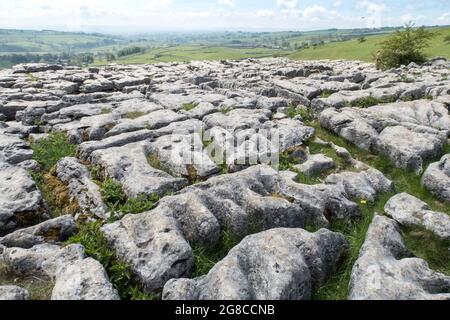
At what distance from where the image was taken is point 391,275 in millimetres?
9844

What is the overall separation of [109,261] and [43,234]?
3383 mm

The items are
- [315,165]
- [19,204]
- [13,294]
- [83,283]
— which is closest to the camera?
[13,294]

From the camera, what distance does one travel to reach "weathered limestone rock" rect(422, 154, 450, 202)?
15328 millimetres

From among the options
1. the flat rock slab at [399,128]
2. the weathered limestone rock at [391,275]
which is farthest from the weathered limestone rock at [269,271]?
the flat rock slab at [399,128]

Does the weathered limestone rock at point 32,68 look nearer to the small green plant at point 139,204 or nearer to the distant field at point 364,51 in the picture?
the small green plant at point 139,204

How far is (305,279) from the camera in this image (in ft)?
32.8

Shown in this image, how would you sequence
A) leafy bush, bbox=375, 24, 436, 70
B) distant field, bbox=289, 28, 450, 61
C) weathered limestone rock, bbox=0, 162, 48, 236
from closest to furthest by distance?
weathered limestone rock, bbox=0, 162, 48, 236
leafy bush, bbox=375, 24, 436, 70
distant field, bbox=289, 28, 450, 61

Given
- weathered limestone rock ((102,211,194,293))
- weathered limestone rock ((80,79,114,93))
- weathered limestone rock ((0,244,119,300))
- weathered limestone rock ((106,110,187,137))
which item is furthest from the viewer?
weathered limestone rock ((80,79,114,93))

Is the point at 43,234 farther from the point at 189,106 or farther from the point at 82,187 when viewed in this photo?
the point at 189,106

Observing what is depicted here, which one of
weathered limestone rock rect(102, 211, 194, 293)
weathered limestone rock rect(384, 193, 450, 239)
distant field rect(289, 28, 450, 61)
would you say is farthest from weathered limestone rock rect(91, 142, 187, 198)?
distant field rect(289, 28, 450, 61)

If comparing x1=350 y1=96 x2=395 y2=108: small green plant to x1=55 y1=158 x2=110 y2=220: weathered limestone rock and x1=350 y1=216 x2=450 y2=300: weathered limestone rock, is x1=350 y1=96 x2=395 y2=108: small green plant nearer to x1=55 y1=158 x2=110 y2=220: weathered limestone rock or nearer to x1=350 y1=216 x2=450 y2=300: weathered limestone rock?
x1=350 y1=216 x2=450 y2=300: weathered limestone rock

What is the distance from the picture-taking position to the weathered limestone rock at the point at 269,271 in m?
9.45

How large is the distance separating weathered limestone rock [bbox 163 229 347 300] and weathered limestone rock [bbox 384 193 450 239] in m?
3.75

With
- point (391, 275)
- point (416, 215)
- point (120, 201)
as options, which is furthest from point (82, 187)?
point (416, 215)
